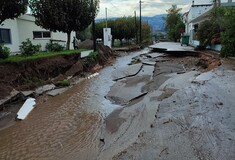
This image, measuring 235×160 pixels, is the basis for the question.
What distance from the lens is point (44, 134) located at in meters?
6.49

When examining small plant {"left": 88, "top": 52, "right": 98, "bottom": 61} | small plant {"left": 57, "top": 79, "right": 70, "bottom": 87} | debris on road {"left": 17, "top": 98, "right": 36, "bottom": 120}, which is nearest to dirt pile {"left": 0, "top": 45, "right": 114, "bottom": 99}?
small plant {"left": 57, "top": 79, "right": 70, "bottom": 87}

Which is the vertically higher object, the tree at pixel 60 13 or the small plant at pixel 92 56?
the tree at pixel 60 13

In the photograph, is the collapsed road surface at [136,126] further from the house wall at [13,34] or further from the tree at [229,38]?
the house wall at [13,34]

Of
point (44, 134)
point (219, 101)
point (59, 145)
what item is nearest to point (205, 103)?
point (219, 101)

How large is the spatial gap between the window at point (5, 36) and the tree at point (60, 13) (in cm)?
239

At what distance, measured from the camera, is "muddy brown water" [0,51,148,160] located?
546 centimetres

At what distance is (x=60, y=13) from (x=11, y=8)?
676 centimetres

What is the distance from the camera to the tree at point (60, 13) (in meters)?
16.7

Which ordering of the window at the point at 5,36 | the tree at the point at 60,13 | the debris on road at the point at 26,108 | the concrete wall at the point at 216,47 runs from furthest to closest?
1. the concrete wall at the point at 216,47
2. the window at the point at 5,36
3. the tree at the point at 60,13
4. the debris on road at the point at 26,108

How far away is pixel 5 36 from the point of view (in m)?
17.4

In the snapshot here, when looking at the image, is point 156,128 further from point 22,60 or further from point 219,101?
point 22,60

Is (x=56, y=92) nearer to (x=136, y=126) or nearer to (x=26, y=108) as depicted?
(x=26, y=108)

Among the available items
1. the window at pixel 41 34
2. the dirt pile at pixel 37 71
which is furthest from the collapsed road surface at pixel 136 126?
the window at pixel 41 34

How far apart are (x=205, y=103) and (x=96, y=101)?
4.45m
